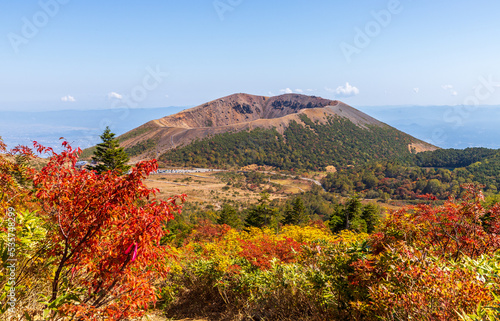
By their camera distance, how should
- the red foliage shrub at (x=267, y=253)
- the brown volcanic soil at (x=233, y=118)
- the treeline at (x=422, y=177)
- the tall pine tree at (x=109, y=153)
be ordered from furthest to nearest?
1. the brown volcanic soil at (x=233, y=118)
2. the treeline at (x=422, y=177)
3. the tall pine tree at (x=109, y=153)
4. the red foliage shrub at (x=267, y=253)

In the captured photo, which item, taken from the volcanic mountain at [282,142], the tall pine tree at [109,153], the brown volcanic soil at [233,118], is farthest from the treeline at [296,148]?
the tall pine tree at [109,153]

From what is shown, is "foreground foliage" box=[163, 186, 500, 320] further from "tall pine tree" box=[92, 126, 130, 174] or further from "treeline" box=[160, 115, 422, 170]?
"treeline" box=[160, 115, 422, 170]

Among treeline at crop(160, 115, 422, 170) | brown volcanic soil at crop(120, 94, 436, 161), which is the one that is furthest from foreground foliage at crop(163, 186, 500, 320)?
brown volcanic soil at crop(120, 94, 436, 161)

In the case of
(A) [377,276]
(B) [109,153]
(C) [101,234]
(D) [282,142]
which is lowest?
(D) [282,142]

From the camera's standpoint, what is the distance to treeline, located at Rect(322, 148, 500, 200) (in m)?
71.8

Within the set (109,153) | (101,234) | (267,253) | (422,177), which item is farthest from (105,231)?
(422,177)

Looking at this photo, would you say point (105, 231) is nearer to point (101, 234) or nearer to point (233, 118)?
point (101, 234)

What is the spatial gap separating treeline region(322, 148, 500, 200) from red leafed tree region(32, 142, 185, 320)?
75972 mm

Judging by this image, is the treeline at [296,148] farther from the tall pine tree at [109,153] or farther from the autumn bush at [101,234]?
the autumn bush at [101,234]

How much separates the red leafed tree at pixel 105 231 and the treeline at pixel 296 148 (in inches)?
4097

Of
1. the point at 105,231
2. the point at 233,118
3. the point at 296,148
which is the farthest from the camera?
the point at 233,118

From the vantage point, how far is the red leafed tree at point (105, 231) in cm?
266

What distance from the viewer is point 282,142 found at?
118 m

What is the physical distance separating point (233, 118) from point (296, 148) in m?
62.8
